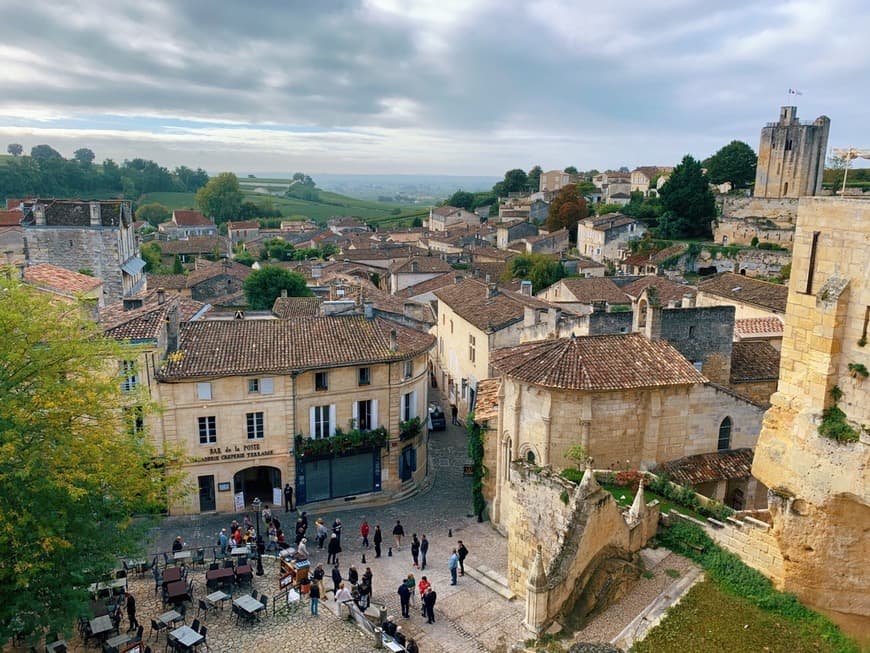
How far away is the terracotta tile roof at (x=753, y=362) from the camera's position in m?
27.8

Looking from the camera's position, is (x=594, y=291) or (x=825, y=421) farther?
(x=594, y=291)

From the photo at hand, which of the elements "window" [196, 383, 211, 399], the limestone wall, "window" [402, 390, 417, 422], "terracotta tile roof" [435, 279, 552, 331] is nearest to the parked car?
"terracotta tile roof" [435, 279, 552, 331]

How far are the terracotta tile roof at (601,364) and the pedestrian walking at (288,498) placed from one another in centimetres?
1124

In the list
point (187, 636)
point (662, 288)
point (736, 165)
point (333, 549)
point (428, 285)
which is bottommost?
point (333, 549)

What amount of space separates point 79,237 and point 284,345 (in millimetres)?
31958

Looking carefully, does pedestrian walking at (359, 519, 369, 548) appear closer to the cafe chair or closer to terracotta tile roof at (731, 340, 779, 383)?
the cafe chair

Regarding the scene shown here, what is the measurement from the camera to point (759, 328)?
33062 millimetres

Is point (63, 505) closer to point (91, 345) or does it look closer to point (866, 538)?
point (91, 345)

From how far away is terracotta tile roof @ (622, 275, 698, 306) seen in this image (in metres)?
44.3

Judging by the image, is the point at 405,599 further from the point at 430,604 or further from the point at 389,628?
the point at 389,628

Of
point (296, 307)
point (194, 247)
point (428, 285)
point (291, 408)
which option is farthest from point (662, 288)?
point (194, 247)

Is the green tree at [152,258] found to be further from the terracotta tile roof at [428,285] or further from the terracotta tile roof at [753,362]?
the terracotta tile roof at [753,362]

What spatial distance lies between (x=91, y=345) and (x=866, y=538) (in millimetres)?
18383

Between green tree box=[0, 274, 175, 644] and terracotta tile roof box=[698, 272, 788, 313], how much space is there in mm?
33074
